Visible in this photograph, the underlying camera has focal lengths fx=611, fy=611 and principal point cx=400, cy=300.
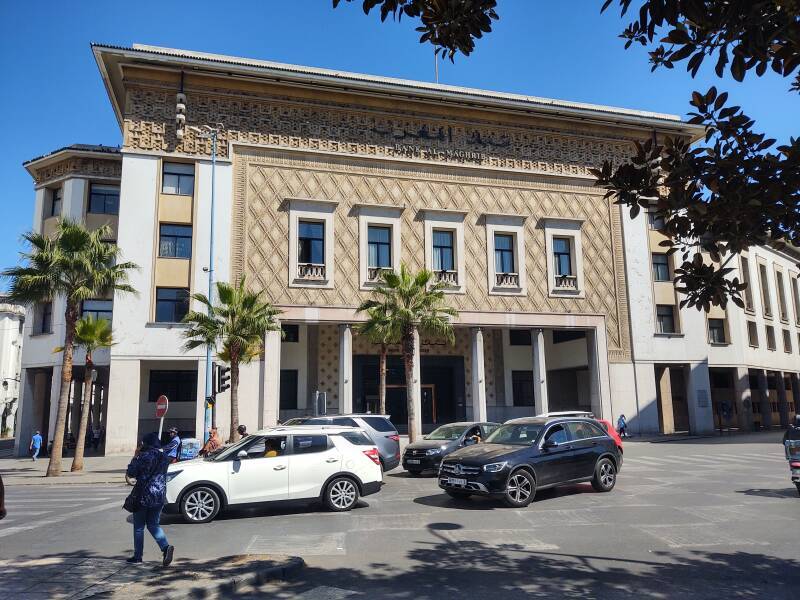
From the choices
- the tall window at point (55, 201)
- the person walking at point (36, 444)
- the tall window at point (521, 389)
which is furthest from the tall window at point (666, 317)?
the tall window at point (55, 201)

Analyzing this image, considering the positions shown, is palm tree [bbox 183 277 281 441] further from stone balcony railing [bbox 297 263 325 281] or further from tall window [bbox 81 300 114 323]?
tall window [bbox 81 300 114 323]

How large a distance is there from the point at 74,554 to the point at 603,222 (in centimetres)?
3243

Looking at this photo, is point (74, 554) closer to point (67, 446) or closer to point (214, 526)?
point (214, 526)

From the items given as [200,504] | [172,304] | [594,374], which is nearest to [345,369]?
[172,304]

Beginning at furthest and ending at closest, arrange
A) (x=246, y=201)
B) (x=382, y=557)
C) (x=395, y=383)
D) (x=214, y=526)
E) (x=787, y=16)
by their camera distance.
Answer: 1. (x=395, y=383)
2. (x=246, y=201)
3. (x=214, y=526)
4. (x=382, y=557)
5. (x=787, y=16)

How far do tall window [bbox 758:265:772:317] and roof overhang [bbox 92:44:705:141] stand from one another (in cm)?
1387

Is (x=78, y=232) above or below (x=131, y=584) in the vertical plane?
above

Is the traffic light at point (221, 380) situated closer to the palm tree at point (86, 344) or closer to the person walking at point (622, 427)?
the palm tree at point (86, 344)

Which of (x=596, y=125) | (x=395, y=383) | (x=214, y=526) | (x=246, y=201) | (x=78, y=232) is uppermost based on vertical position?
(x=596, y=125)

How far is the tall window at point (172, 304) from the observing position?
91.2 feet

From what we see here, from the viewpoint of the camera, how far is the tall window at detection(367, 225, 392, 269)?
30.9 m

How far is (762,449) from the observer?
2548 cm

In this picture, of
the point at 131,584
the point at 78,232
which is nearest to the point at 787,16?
the point at 131,584

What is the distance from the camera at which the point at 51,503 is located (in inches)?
551
